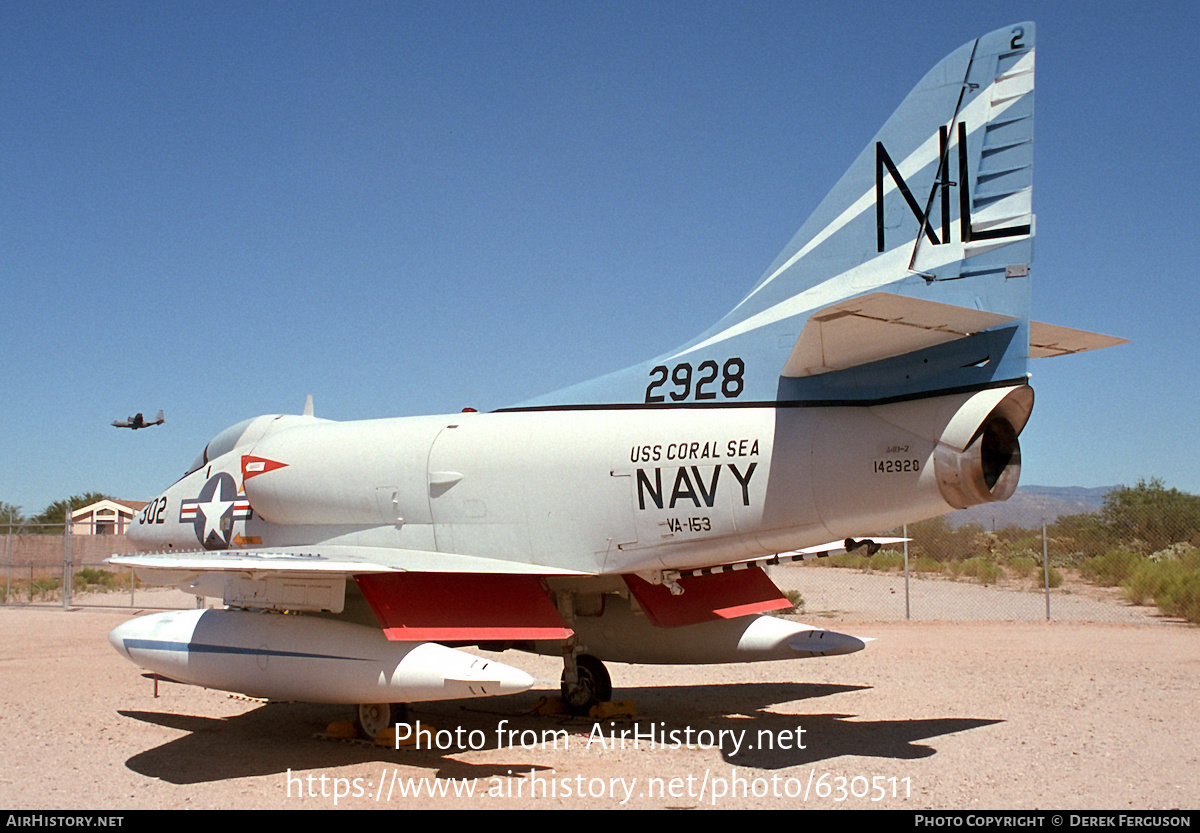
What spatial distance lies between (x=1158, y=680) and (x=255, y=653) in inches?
400

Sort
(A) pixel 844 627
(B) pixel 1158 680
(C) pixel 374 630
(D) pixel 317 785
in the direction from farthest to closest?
(A) pixel 844 627
(B) pixel 1158 680
(C) pixel 374 630
(D) pixel 317 785

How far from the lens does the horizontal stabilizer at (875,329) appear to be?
6.07 m

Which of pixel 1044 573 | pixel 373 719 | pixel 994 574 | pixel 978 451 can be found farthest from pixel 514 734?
pixel 994 574

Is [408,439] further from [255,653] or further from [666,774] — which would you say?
[666,774]

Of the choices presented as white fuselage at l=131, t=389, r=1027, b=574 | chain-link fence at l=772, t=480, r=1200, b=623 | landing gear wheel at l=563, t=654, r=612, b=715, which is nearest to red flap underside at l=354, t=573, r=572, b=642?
white fuselage at l=131, t=389, r=1027, b=574

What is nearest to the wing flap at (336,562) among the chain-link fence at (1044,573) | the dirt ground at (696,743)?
the dirt ground at (696,743)

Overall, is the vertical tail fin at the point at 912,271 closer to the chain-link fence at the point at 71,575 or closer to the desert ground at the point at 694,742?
the desert ground at the point at 694,742

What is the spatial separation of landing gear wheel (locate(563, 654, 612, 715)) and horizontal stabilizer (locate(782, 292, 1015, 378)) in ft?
14.3

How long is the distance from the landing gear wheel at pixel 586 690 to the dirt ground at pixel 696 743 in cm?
35

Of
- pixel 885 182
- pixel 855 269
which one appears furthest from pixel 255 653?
pixel 885 182

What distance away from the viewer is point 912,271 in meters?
7.26

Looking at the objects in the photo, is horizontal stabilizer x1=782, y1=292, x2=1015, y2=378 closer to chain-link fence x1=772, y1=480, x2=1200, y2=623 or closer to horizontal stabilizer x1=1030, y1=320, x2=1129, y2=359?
horizontal stabilizer x1=1030, y1=320, x2=1129, y2=359

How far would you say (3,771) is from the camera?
758cm

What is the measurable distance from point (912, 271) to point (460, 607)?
4.79 metres
